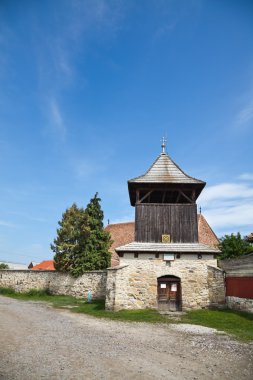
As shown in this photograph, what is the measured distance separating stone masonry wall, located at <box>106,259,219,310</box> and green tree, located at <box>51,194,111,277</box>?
7.01 metres

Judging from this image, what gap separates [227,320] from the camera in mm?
10969

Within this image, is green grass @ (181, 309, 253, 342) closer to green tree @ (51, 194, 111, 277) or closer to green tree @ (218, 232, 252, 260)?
green tree @ (218, 232, 252, 260)

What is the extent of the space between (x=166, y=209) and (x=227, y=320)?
6437 millimetres

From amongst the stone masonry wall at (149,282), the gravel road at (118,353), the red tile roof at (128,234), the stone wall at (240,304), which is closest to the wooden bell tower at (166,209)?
the stone masonry wall at (149,282)

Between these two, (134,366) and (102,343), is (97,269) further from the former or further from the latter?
(134,366)

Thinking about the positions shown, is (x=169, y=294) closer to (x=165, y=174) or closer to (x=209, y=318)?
(x=209, y=318)

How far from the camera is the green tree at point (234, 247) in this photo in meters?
18.3

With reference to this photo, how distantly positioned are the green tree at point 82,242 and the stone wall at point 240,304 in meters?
10.0

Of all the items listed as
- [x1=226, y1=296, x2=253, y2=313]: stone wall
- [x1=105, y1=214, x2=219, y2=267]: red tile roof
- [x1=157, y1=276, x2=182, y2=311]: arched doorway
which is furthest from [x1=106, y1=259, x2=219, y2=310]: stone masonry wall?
[x1=105, y1=214, x2=219, y2=267]: red tile roof

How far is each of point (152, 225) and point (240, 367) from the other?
399 inches

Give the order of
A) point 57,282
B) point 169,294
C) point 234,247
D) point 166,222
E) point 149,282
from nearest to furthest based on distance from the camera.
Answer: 1. point 149,282
2. point 169,294
3. point 166,222
4. point 234,247
5. point 57,282

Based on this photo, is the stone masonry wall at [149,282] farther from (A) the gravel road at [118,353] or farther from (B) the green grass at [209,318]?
(A) the gravel road at [118,353]

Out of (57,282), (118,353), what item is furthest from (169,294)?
(57,282)

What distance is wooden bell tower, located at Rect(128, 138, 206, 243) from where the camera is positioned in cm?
1537
